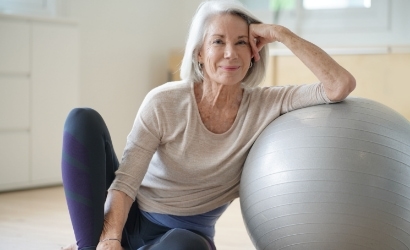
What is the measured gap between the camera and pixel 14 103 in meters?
3.87

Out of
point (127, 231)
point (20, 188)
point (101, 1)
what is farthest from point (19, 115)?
point (127, 231)

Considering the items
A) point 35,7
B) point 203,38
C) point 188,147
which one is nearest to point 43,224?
point 188,147

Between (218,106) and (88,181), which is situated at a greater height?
(218,106)

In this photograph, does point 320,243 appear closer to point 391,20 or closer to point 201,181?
point 201,181

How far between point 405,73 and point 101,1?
2.03 m

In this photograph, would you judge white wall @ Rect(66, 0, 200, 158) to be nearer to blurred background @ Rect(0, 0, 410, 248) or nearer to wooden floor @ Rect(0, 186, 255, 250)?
blurred background @ Rect(0, 0, 410, 248)

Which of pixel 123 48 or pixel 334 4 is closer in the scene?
pixel 334 4

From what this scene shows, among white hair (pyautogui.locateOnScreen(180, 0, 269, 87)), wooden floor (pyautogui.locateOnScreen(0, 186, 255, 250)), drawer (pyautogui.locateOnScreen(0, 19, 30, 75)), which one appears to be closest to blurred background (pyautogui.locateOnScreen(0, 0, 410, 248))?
drawer (pyautogui.locateOnScreen(0, 19, 30, 75))

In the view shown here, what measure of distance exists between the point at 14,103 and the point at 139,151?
2145 mm

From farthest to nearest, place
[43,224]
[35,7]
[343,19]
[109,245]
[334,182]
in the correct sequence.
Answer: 1. [343,19]
2. [35,7]
3. [43,224]
4. [109,245]
5. [334,182]

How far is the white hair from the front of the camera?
1.98 metres

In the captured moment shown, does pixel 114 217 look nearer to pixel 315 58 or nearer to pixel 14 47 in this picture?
pixel 315 58

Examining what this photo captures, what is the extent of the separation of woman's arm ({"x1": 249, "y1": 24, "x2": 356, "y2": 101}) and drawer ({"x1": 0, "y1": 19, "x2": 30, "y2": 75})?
216 centimetres

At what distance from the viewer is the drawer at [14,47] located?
376 centimetres
